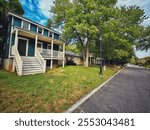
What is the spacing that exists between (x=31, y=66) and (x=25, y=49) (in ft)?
14.1

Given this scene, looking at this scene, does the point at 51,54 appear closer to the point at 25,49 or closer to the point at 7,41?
the point at 25,49

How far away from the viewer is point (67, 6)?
64.3ft

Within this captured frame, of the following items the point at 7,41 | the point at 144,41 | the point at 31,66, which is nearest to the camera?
the point at 31,66

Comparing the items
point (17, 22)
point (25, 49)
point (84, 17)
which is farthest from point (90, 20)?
point (25, 49)

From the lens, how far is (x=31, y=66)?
10594mm

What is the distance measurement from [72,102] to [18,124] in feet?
6.66

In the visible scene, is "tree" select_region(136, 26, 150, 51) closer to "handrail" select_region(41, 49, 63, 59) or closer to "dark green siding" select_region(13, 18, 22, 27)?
"handrail" select_region(41, 49, 63, 59)

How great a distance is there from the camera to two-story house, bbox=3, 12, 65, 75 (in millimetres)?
10323

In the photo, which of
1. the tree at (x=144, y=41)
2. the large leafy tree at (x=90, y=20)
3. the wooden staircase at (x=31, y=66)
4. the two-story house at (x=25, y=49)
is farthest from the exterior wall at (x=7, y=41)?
the tree at (x=144, y=41)

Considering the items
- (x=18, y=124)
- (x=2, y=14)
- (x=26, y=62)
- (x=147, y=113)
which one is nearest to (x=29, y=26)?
(x=2, y=14)

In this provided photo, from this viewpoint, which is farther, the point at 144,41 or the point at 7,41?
the point at 144,41

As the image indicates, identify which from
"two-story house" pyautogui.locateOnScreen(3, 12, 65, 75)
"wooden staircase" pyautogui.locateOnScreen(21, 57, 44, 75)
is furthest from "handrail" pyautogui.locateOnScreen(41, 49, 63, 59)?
"wooden staircase" pyautogui.locateOnScreen(21, 57, 44, 75)

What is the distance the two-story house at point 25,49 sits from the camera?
10.3m

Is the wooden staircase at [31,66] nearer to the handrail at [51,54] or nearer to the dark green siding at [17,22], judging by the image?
the handrail at [51,54]
